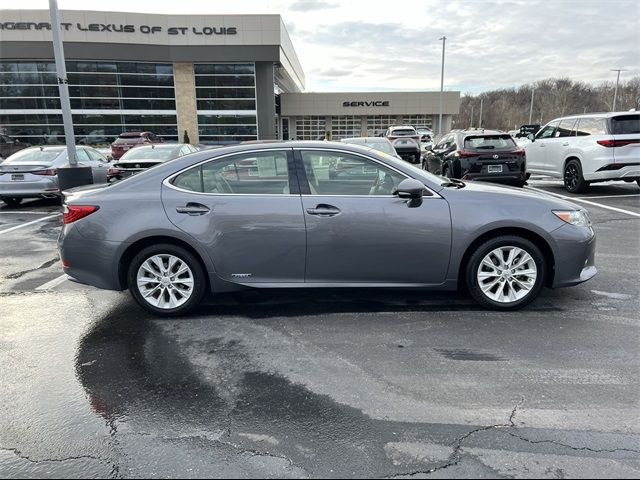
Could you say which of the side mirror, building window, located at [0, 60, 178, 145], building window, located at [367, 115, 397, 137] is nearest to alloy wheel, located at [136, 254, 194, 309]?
the side mirror

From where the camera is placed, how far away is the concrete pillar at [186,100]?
37.4 m

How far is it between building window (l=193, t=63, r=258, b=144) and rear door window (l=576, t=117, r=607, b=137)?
2925cm

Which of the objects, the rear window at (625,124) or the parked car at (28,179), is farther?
the parked car at (28,179)

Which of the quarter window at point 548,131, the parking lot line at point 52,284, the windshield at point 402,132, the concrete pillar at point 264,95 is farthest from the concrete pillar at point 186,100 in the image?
the parking lot line at point 52,284

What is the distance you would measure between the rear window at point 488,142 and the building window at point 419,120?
4584 cm

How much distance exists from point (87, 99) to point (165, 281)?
124ft

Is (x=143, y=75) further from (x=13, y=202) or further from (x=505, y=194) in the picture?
(x=505, y=194)

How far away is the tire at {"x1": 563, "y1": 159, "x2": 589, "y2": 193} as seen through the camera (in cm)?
1174

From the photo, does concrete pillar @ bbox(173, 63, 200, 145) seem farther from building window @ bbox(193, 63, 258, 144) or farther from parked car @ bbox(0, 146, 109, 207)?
parked car @ bbox(0, 146, 109, 207)

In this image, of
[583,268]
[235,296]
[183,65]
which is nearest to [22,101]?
[183,65]

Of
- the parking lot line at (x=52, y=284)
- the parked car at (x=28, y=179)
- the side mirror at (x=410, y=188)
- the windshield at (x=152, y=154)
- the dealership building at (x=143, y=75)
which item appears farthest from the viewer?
the dealership building at (x=143, y=75)

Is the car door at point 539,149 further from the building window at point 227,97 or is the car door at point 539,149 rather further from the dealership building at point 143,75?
the building window at point 227,97

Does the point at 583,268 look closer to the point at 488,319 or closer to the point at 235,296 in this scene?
the point at 488,319

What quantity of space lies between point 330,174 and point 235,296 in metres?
1.72
